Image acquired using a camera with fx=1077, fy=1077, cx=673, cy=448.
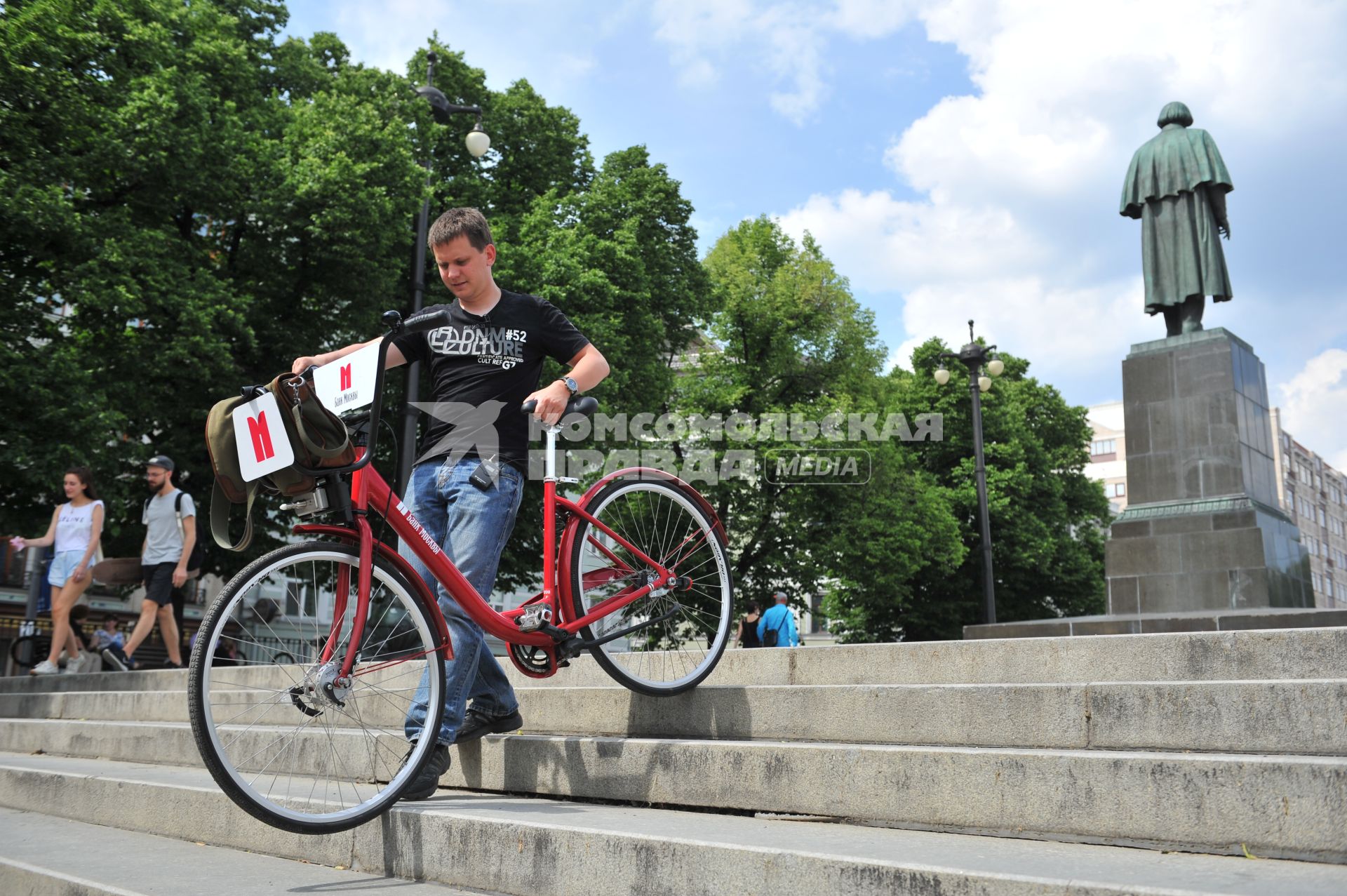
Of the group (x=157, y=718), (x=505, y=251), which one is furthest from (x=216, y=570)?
(x=157, y=718)

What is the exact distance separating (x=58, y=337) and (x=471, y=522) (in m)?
15.2

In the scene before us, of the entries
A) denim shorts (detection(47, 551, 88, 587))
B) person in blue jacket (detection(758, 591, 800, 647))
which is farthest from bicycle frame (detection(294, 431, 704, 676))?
person in blue jacket (detection(758, 591, 800, 647))

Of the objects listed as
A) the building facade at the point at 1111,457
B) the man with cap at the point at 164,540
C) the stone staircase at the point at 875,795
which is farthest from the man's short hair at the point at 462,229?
the building facade at the point at 1111,457

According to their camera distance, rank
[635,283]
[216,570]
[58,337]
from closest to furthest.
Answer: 1. [58,337]
2. [216,570]
3. [635,283]

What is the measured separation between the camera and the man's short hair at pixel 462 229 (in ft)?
13.4

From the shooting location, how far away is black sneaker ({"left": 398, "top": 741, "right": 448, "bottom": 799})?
3607mm

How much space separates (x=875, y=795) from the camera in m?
3.28

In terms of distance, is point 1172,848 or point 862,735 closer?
point 1172,848

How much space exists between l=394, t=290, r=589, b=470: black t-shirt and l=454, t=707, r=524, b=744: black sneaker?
3.10 feet

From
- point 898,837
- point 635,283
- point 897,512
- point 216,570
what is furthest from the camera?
point 897,512

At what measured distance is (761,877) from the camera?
2.63 m

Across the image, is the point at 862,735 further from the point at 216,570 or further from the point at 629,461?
the point at 629,461

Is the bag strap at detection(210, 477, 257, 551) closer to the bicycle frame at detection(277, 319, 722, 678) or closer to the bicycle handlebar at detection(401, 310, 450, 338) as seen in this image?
the bicycle frame at detection(277, 319, 722, 678)

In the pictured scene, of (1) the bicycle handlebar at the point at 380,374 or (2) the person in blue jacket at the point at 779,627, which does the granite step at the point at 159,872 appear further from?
(2) the person in blue jacket at the point at 779,627
